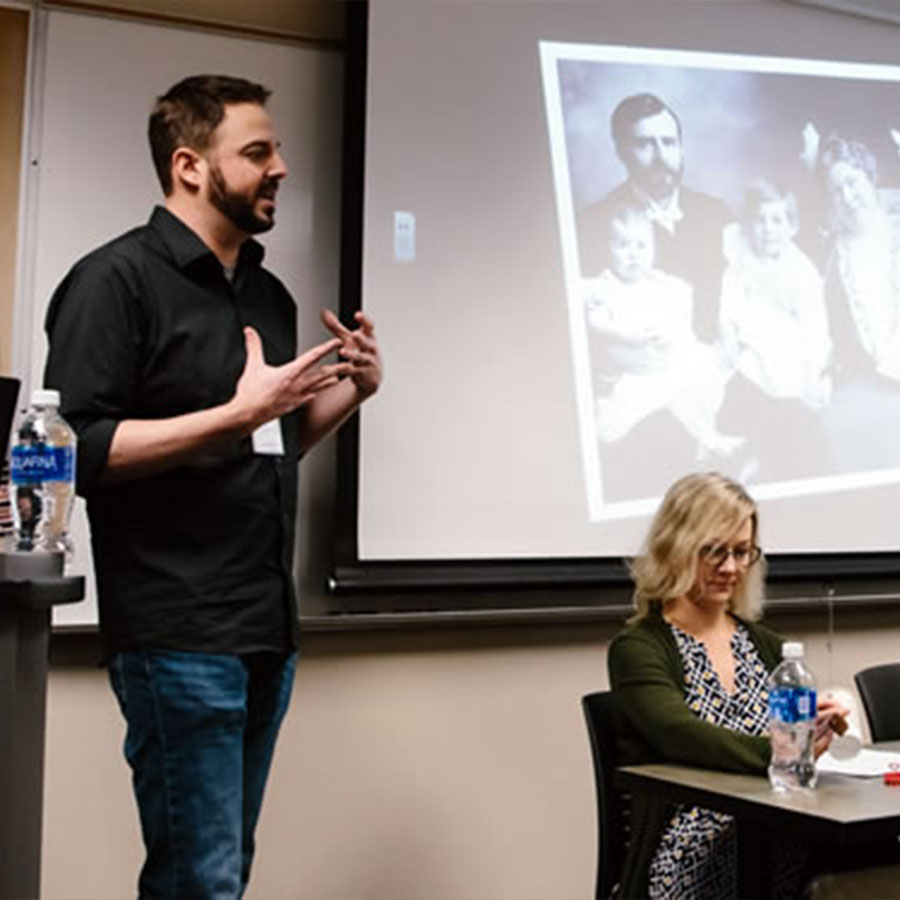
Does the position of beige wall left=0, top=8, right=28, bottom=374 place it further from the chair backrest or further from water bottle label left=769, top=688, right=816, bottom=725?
the chair backrest

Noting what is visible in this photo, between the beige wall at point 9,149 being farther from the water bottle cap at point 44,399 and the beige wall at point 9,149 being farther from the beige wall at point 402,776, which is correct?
the water bottle cap at point 44,399

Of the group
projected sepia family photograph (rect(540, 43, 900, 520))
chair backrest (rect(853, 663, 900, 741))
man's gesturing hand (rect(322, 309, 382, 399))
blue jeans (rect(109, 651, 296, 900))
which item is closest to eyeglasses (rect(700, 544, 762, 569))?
Answer: chair backrest (rect(853, 663, 900, 741))

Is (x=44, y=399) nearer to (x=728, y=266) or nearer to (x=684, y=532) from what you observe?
(x=684, y=532)

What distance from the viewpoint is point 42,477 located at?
175cm

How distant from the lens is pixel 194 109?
86.4 inches

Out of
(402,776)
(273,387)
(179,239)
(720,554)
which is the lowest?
(402,776)

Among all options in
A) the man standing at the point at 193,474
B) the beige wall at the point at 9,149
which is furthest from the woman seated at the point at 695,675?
the beige wall at the point at 9,149

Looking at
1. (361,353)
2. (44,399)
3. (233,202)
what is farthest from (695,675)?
(44,399)

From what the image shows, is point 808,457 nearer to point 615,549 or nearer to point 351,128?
point 615,549

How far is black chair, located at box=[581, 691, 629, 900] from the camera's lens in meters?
2.38

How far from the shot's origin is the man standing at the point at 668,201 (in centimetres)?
341

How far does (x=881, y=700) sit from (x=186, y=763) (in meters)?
1.60

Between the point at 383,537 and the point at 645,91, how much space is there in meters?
1.35

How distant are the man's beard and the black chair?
1040mm
